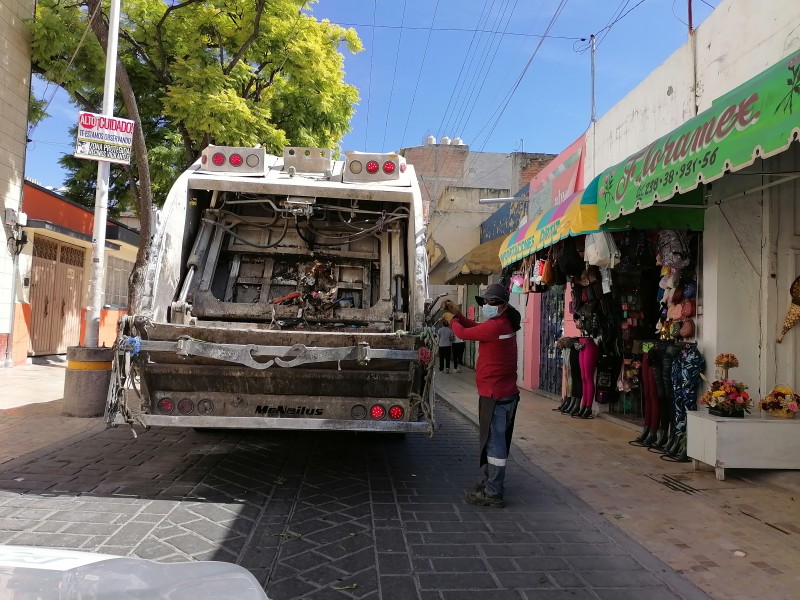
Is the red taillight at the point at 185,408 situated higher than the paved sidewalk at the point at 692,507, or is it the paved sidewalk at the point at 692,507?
the red taillight at the point at 185,408

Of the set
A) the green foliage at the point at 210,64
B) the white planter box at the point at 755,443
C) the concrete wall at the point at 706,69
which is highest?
the green foliage at the point at 210,64

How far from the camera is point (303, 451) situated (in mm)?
6520

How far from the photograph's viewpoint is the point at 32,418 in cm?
770

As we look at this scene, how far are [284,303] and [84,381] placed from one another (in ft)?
11.5

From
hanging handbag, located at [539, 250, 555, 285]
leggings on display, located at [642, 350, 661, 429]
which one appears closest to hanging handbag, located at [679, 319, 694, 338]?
leggings on display, located at [642, 350, 661, 429]

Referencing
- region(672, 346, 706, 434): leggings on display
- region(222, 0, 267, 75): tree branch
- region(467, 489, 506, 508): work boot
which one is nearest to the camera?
region(467, 489, 506, 508): work boot

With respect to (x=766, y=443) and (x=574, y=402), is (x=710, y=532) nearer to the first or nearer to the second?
(x=766, y=443)

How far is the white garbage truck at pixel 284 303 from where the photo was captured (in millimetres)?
4668

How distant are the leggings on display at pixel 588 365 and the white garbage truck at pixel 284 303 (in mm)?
3620

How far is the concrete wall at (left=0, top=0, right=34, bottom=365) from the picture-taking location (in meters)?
12.1

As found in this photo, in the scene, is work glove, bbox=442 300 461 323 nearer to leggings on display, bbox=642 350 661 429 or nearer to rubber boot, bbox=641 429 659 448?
leggings on display, bbox=642 350 661 429

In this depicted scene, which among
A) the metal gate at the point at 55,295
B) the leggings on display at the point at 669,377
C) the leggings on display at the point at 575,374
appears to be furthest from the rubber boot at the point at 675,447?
the metal gate at the point at 55,295

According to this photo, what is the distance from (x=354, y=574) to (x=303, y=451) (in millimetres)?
3161

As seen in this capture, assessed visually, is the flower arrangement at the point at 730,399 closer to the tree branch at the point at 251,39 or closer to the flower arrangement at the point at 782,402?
the flower arrangement at the point at 782,402
